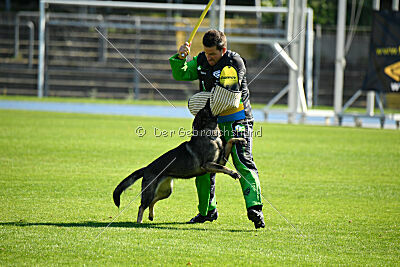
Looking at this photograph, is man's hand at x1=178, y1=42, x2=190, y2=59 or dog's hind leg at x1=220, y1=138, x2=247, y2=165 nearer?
dog's hind leg at x1=220, y1=138, x2=247, y2=165

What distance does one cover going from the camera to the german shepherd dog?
21.4 ft

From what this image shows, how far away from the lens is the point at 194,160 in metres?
6.51

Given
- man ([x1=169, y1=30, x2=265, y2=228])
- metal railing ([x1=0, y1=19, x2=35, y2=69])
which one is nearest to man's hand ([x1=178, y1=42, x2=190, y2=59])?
man ([x1=169, y1=30, x2=265, y2=228])

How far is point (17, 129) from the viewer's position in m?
16.2

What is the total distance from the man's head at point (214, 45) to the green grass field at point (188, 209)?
69.4 inches

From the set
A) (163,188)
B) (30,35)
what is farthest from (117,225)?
(30,35)

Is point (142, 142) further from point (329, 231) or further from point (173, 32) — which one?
point (173, 32)

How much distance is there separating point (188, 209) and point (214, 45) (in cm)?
219

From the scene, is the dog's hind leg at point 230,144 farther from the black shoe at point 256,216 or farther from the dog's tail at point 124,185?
the dog's tail at point 124,185

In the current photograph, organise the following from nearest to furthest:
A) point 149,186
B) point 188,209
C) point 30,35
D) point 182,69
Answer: point 149,186 < point 182,69 < point 188,209 < point 30,35

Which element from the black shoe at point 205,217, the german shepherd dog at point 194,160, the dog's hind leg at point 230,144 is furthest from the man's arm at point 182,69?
the black shoe at point 205,217

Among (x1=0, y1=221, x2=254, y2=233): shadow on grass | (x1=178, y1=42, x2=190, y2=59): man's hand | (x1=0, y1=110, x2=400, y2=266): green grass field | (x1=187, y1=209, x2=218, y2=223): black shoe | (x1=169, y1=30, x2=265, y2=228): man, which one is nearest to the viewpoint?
(x1=0, y1=110, x2=400, y2=266): green grass field

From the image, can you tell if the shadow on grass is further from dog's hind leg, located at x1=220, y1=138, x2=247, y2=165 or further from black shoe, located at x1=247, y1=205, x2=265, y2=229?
dog's hind leg, located at x1=220, y1=138, x2=247, y2=165

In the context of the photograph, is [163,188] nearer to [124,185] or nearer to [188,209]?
[124,185]
